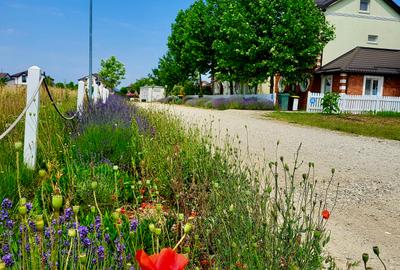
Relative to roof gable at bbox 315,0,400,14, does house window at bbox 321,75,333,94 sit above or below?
below

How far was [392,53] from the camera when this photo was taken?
32844mm

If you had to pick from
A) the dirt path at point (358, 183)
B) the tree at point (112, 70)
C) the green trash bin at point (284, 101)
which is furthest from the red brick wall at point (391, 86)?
the tree at point (112, 70)

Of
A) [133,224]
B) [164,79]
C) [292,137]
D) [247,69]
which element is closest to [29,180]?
[133,224]

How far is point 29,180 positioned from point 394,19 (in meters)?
36.4

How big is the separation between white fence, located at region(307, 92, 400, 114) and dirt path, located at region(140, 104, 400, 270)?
14.4 meters

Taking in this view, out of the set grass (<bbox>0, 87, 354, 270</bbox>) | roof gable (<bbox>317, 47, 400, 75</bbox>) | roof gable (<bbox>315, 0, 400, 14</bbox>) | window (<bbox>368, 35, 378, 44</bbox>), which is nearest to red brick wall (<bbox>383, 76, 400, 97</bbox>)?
roof gable (<bbox>317, 47, 400, 75</bbox>)

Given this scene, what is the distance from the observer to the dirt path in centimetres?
368

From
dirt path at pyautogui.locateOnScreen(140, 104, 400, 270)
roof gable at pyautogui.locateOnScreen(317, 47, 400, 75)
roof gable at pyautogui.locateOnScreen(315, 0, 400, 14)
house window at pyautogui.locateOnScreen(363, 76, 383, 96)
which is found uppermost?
roof gable at pyautogui.locateOnScreen(315, 0, 400, 14)

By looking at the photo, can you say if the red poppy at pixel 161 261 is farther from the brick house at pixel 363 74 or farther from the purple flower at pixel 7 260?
the brick house at pixel 363 74

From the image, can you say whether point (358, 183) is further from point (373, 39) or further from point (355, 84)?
point (373, 39)

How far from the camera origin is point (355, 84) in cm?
2975

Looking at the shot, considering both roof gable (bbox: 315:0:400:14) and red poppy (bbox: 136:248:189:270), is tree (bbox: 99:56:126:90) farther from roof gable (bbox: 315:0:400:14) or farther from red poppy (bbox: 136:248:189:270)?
red poppy (bbox: 136:248:189:270)

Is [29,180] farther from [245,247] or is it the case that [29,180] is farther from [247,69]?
[247,69]

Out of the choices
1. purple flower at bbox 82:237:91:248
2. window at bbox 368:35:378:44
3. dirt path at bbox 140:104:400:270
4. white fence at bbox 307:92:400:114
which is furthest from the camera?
window at bbox 368:35:378:44
